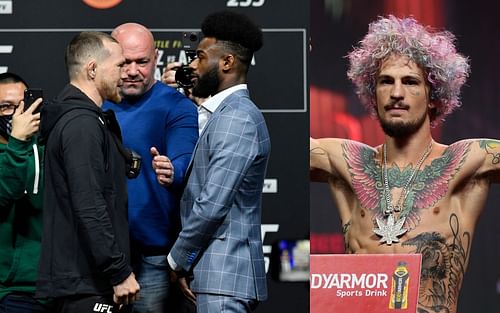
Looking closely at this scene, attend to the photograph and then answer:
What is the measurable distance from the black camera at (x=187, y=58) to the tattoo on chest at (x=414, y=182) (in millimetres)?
738

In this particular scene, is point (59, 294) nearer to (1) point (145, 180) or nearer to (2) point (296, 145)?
(1) point (145, 180)

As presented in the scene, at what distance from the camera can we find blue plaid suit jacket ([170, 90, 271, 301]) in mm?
2863

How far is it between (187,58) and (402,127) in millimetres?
914

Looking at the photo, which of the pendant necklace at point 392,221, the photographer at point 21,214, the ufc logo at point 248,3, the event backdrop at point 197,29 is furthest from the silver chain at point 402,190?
the photographer at point 21,214

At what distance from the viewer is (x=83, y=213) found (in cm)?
271

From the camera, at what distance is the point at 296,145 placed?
4074 mm

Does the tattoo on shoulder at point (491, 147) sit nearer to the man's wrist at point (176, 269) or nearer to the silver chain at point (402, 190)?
the silver chain at point (402, 190)

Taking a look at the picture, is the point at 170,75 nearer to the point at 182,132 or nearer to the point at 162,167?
the point at 182,132

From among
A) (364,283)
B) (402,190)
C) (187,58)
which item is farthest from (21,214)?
(402,190)

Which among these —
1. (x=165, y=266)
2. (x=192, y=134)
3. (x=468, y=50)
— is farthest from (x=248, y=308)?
(x=468, y=50)

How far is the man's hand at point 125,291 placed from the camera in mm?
2741

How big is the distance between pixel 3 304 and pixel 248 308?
82cm

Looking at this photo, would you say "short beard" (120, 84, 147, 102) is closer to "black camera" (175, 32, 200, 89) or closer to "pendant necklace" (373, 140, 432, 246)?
"black camera" (175, 32, 200, 89)

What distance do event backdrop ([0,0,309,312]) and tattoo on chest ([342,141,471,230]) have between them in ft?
1.01
